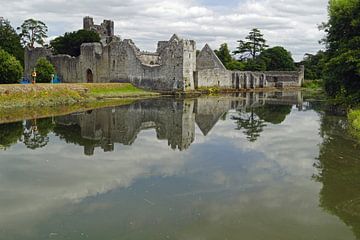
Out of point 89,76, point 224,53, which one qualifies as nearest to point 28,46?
point 89,76

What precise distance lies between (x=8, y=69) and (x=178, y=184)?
22.1 meters

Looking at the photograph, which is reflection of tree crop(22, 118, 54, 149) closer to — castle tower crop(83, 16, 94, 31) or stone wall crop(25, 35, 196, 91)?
stone wall crop(25, 35, 196, 91)

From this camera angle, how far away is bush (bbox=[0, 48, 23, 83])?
89.1ft

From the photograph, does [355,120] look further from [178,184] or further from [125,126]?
[178,184]

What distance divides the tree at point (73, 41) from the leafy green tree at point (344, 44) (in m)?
30.4

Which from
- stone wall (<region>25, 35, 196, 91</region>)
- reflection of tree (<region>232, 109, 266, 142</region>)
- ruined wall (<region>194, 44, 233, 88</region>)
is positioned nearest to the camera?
reflection of tree (<region>232, 109, 266, 142</region>)

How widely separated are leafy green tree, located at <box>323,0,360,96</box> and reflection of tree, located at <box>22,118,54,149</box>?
12.9 m

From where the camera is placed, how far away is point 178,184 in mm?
8625

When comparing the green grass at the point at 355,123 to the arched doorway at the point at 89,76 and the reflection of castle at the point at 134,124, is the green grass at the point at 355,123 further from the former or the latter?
the arched doorway at the point at 89,76

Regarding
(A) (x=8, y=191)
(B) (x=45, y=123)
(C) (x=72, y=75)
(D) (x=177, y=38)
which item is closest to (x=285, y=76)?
A: (D) (x=177, y=38)

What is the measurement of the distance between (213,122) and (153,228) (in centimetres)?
1255

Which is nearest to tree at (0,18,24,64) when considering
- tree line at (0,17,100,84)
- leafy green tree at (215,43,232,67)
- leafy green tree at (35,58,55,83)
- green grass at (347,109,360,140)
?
tree line at (0,17,100,84)

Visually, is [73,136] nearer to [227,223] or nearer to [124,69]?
[227,223]

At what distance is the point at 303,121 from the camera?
19.1 m
